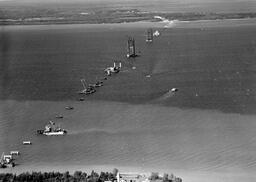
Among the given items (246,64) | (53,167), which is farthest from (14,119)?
(246,64)

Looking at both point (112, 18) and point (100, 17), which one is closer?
point (112, 18)

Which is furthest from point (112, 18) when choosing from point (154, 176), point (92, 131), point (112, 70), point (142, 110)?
point (154, 176)

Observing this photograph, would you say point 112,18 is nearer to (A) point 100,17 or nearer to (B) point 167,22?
(A) point 100,17

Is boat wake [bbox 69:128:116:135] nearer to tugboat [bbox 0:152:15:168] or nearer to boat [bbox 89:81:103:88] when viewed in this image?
tugboat [bbox 0:152:15:168]

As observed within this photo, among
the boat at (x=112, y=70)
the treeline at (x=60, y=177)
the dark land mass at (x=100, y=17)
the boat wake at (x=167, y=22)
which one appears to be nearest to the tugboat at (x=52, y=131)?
the treeline at (x=60, y=177)

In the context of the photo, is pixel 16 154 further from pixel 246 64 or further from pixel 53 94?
pixel 246 64
